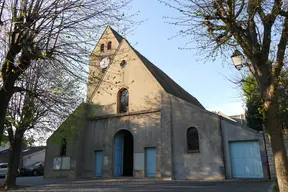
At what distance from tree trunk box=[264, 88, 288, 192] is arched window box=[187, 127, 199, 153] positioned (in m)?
9.21

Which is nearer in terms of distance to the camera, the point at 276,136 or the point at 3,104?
the point at 276,136

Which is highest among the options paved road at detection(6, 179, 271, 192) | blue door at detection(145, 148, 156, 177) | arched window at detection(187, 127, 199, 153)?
arched window at detection(187, 127, 199, 153)

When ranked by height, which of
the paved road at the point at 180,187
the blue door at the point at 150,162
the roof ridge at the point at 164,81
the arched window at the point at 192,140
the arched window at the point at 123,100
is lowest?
the paved road at the point at 180,187

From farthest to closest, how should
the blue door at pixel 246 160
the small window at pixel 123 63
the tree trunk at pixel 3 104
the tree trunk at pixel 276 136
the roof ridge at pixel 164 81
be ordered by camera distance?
the small window at pixel 123 63 → the roof ridge at pixel 164 81 → the blue door at pixel 246 160 → the tree trunk at pixel 3 104 → the tree trunk at pixel 276 136

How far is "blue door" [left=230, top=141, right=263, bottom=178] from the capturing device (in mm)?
14086

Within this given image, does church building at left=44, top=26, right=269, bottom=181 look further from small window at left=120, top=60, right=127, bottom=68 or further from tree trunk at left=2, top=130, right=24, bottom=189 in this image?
tree trunk at left=2, top=130, right=24, bottom=189

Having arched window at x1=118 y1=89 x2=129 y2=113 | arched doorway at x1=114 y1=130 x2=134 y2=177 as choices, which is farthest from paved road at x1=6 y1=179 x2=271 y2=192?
arched window at x1=118 y1=89 x2=129 y2=113

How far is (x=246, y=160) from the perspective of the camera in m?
14.4

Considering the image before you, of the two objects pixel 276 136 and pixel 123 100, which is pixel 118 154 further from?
pixel 276 136

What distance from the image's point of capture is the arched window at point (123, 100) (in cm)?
1947

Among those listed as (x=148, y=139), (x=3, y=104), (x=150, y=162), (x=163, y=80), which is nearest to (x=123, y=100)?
(x=163, y=80)

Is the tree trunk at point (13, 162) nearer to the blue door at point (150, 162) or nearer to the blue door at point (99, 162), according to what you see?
the blue door at point (99, 162)

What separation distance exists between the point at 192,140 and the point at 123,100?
6661mm

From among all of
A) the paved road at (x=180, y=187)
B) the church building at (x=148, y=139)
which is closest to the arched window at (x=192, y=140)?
the church building at (x=148, y=139)
